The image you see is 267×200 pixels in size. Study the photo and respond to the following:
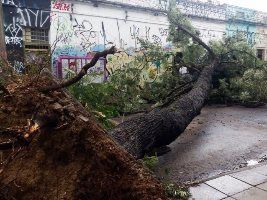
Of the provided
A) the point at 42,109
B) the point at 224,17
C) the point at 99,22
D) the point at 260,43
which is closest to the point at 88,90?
the point at 42,109

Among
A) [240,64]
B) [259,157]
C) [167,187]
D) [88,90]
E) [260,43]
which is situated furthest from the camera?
[260,43]

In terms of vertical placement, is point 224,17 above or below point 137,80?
above

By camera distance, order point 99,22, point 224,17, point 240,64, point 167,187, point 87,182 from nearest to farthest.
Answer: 1. point 87,182
2. point 167,187
3. point 240,64
4. point 99,22
5. point 224,17

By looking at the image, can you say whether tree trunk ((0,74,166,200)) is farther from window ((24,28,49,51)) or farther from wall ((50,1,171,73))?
window ((24,28,49,51))

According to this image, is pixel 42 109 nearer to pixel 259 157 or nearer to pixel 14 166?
pixel 14 166

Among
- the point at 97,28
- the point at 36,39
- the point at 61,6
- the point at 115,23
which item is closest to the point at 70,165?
the point at 36,39

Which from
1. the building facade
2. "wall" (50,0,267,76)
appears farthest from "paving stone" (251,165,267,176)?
"wall" (50,0,267,76)

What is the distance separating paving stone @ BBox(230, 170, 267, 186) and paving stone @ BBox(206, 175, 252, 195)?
103 millimetres

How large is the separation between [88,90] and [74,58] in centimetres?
594

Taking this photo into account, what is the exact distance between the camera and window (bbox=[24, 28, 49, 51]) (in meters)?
11.2

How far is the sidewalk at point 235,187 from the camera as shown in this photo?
3572 millimetres

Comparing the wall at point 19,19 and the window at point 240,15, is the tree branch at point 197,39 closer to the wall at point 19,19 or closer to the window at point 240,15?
the wall at point 19,19

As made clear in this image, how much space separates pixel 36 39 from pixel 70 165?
9.95 meters

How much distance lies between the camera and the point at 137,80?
8.38 m
